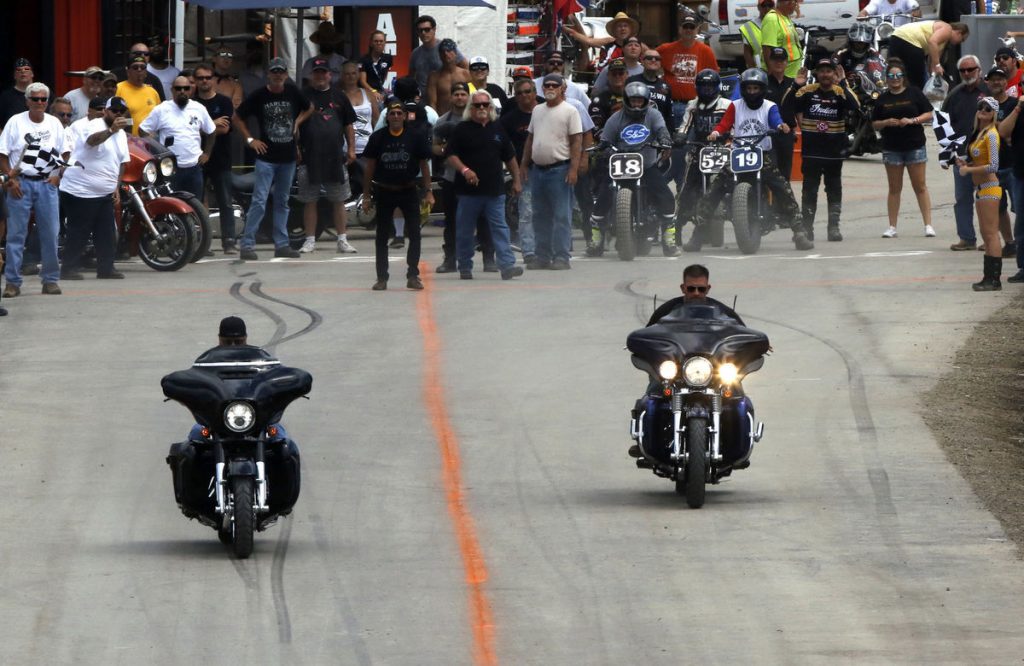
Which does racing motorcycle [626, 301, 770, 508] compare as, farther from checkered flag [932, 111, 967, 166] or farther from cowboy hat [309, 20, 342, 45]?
cowboy hat [309, 20, 342, 45]

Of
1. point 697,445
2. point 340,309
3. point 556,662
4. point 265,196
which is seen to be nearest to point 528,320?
point 340,309

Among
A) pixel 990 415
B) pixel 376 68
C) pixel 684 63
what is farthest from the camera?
pixel 376 68

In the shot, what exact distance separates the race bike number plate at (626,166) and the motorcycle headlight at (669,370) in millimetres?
9799

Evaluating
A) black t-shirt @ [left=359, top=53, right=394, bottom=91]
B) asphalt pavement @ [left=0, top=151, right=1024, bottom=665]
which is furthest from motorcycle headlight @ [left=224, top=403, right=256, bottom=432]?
black t-shirt @ [left=359, top=53, right=394, bottom=91]

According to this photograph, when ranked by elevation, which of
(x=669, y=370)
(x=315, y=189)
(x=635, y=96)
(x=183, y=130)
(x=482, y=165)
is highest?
(x=635, y=96)

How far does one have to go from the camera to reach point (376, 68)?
2448cm

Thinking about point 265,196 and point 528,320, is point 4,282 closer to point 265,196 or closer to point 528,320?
point 265,196

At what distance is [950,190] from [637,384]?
13.2 meters

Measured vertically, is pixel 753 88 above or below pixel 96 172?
above

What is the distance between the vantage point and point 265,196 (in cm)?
2078

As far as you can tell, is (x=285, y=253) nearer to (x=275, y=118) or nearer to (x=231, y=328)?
(x=275, y=118)

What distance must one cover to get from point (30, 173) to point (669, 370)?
9.10 m

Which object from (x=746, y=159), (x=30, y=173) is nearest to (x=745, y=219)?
(x=746, y=159)

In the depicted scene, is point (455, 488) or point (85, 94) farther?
point (85, 94)
